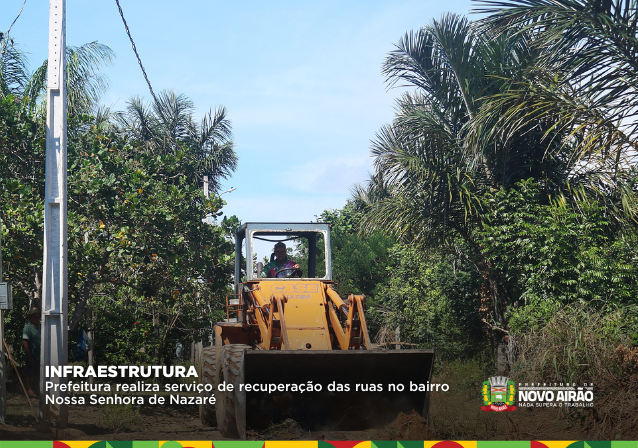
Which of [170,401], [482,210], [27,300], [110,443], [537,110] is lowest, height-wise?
[170,401]

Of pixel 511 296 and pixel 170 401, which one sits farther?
pixel 511 296

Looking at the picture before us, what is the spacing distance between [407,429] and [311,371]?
1.32m

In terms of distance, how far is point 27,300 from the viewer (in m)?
14.8

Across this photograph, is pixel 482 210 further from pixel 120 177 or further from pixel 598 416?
pixel 120 177

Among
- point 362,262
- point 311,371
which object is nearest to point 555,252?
point 311,371

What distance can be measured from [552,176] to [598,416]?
6.87m

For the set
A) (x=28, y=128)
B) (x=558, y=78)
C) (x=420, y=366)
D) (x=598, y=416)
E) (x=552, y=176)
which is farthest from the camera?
(x=552, y=176)

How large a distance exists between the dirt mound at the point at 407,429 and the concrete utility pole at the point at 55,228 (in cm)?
478

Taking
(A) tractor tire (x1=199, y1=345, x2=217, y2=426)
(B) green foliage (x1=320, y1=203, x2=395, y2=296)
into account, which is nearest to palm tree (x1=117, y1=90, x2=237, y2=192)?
(B) green foliage (x1=320, y1=203, x2=395, y2=296)

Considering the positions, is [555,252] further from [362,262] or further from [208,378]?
[362,262]

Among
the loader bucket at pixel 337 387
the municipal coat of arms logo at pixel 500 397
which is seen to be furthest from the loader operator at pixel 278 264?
the municipal coat of arms logo at pixel 500 397

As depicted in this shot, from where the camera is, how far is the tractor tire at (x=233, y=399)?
283 inches

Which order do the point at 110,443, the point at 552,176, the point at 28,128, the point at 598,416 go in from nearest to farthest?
the point at 110,443 < the point at 598,416 < the point at 28,128 < the point at 552,176

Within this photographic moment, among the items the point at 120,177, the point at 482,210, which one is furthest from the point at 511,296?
the point at 120,177
